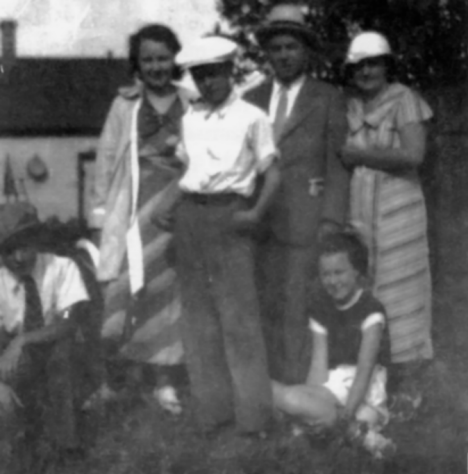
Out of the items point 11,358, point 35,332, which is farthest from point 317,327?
point 11,358

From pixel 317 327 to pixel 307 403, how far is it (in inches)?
12.5

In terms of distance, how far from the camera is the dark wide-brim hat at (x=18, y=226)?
18.3ft

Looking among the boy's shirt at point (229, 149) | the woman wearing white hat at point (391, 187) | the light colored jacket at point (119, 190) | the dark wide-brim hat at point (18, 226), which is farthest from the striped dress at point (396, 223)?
the dark wide-brim hat at point (18, 226)

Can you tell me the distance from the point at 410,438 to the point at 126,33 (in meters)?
2.13

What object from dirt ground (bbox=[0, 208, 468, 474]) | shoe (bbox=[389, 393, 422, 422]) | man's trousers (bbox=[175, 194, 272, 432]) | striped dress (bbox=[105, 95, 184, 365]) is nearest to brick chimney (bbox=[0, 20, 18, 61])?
striped dress (bbox=[105, 95, 184, 365])

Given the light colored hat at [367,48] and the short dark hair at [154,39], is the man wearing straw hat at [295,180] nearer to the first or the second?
the light colored hat at [367,48]

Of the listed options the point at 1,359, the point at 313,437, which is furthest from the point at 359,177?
the point at 1,359

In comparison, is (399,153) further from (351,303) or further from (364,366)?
(364,366)

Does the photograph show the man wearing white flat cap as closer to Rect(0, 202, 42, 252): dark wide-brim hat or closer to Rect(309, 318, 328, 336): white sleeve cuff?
Rect(309, 318, 328, 336): white sleeve cuff

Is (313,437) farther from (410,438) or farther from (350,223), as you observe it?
(350,223)

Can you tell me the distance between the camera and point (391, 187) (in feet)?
18.7

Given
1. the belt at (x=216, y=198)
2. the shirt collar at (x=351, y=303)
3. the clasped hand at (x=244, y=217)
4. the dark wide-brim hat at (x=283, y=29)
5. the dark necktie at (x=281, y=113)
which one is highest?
the dark wide-brim hat at (x=283, y=29)

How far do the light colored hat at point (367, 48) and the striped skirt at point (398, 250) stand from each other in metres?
0.48

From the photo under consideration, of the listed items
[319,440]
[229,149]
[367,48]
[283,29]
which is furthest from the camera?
[367,48]
